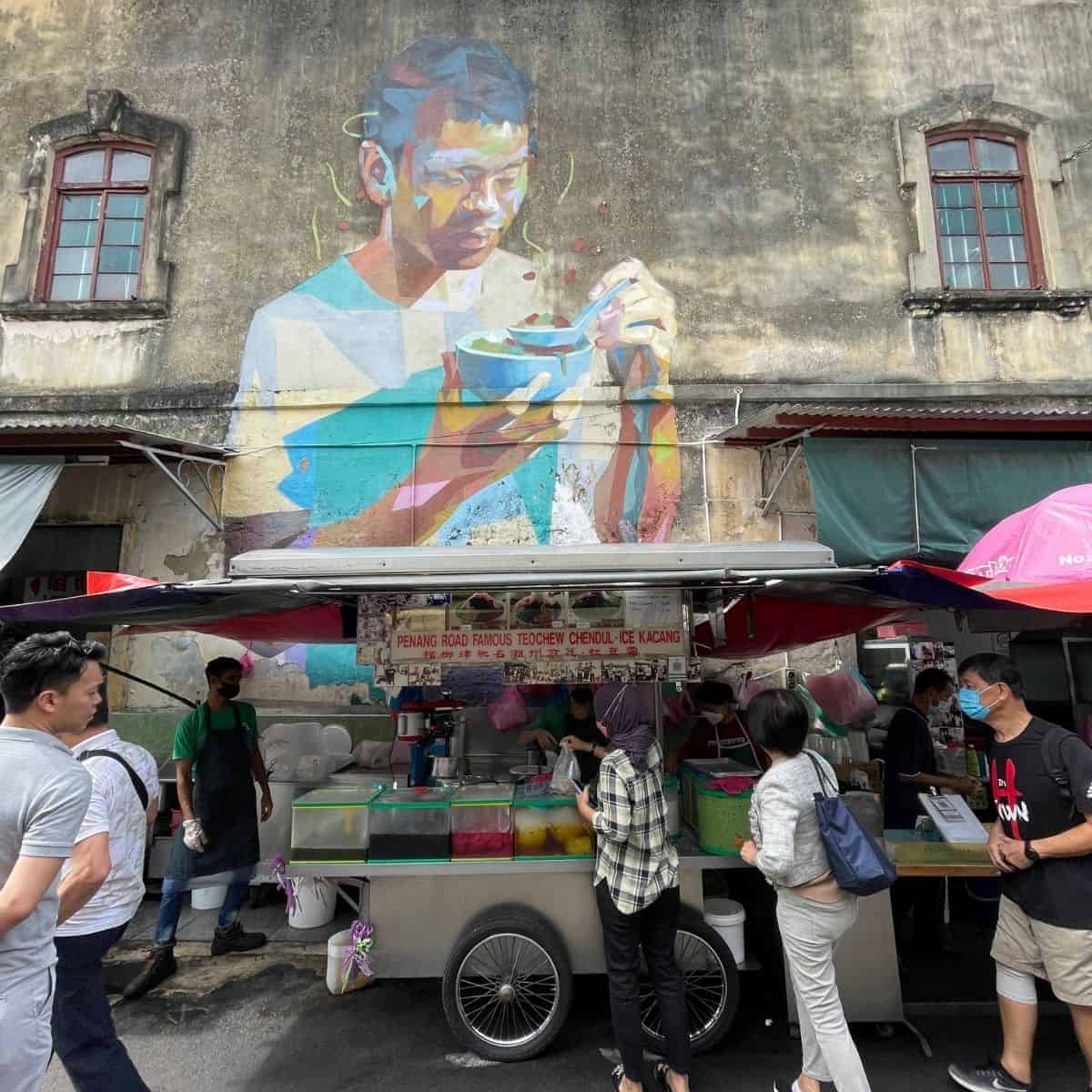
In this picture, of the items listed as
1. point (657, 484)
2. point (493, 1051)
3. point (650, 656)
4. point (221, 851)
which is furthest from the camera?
point (657, 484)

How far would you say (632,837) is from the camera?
3.77 m

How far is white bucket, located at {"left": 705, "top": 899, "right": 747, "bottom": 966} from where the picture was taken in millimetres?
4324

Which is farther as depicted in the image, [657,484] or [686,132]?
[686,132]

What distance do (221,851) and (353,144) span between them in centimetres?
783

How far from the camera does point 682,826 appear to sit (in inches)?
191

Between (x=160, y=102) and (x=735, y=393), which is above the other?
(x=160, y=102)

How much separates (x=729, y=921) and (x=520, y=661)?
6.39 feet

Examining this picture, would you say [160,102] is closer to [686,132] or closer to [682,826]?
[686,132]

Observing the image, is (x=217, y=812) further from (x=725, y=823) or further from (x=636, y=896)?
(x=725, y=823)

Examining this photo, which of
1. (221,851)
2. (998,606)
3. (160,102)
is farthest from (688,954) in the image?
(160,102)

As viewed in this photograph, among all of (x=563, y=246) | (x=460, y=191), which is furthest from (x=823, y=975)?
(x=460, y=191)

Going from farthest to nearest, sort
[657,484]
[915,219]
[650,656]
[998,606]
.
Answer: [915,219] < [657,484] < [650,656] < [998,606]

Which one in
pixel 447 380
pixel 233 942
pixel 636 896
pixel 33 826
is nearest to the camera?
pixel 33 826

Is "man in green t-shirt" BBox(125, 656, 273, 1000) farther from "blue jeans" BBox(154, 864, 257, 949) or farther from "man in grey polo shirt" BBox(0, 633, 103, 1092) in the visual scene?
"man in grey polo shirt" BBox(0, 633, 103, 1092)
